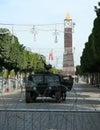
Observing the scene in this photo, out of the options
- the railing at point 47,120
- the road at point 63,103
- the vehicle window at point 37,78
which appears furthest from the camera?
the vehicle window at point 37,78

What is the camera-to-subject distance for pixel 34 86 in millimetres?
35406

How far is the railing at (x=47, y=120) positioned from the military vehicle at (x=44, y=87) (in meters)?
21.1

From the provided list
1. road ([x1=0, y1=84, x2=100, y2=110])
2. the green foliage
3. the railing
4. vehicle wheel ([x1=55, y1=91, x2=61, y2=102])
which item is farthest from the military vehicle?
the railing

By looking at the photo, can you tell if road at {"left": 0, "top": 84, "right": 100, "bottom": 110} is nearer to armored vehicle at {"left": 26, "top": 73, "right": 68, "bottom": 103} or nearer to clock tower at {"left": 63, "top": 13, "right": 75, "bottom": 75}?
armored vehicle at {"left": 26, "top": 73, "right": 68, "bottom": 103}

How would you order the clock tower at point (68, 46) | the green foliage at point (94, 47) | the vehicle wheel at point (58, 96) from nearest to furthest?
the vehicle wheel at point (58, 96) < the clock tower at point (68, 46) < the green foliage at point (94, 47)

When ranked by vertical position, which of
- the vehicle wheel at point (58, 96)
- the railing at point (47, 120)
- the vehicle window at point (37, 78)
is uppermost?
the vehicle window at point (37, 78)

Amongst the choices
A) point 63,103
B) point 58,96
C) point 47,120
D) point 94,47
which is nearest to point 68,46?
point 94,47

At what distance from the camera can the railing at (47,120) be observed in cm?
1234

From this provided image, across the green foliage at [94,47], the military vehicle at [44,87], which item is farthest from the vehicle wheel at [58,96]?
the green foliage at [94,47]

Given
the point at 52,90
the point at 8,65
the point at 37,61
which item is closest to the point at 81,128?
the point at 52,90

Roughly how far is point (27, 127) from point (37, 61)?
120 meters

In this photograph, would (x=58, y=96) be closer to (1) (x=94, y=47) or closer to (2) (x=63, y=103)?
(2) (x=63, y=103)

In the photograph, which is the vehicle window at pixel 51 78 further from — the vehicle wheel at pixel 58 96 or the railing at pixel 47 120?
the railing at pixel 47 120

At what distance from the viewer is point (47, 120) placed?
1273 cm
